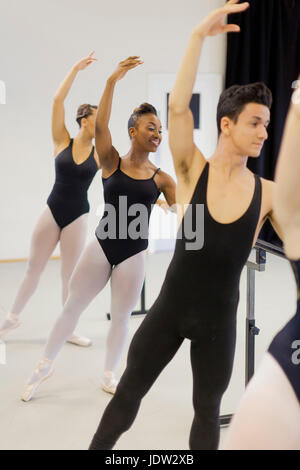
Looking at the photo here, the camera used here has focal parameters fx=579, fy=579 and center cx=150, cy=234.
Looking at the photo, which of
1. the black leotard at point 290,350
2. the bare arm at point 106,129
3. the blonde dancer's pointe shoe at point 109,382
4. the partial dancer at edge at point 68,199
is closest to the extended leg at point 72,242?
the partial dancer at edge at point 68,199

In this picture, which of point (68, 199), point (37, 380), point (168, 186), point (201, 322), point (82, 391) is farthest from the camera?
point (68, 199)

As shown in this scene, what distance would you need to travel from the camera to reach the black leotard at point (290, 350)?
1284mm

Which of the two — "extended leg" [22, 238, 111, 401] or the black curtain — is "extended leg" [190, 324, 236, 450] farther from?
the black curtain

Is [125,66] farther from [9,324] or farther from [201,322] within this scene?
[9,324]

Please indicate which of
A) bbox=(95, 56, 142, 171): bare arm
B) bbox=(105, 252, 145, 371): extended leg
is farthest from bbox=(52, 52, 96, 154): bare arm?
bbox=(105, 252, 145, 371): extended leg

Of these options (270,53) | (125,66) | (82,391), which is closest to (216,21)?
(125,66)

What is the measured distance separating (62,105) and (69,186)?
0.48m

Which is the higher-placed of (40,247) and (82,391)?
(40,247)

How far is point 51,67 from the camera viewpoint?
553 cm

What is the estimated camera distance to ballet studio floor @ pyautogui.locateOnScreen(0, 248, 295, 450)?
101 inches

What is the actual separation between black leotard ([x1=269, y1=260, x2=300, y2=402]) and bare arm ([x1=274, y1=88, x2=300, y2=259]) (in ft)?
0.26

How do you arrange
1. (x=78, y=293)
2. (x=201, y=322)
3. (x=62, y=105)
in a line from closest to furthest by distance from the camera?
(x=201, y=322), (x=78, y=293), (x=62, y=105)

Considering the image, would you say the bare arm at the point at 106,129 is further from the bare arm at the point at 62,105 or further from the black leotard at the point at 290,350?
the black leotard at the point at 290,350

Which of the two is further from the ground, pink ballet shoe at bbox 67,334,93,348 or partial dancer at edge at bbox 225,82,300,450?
partial dancer at edge at bbox 225,82,300,450
